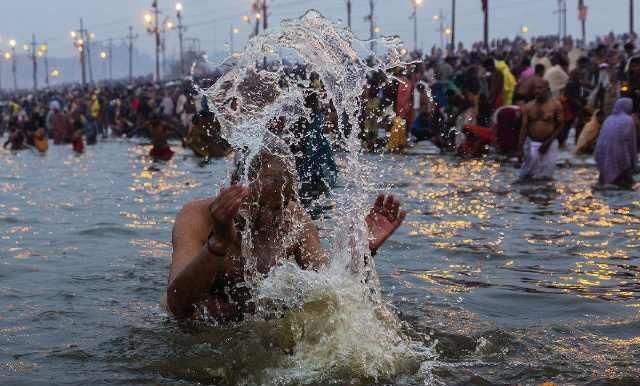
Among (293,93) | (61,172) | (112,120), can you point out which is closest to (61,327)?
(293,93)

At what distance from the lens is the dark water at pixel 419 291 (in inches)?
171

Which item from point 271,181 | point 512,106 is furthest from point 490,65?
point 271,181

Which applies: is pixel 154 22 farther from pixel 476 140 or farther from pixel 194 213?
pixel 194 213

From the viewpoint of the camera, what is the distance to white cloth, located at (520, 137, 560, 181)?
13469mm

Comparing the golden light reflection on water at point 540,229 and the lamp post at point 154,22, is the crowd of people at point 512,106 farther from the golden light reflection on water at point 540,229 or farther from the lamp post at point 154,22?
the lamp post at point 154,22

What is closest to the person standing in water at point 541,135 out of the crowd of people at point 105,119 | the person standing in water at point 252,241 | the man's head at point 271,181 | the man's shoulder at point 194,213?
the person standing in water at point 252,241

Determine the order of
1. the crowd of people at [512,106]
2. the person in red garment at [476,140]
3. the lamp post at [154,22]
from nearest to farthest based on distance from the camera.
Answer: the crowd of people at [512,106], the person in red garment at [476,140], the lamp post at [154,22]

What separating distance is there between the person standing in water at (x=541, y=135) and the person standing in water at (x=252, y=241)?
8969 mm

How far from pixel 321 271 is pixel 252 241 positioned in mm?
402

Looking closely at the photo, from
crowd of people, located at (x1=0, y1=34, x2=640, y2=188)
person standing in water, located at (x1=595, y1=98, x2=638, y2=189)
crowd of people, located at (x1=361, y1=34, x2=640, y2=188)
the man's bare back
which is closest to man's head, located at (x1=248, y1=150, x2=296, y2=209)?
crowd of people, located at (x1=0, y1=34, x2=640, y2=188)

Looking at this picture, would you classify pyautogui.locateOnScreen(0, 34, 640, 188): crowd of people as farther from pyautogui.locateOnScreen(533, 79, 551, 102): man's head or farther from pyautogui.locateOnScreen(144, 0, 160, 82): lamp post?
pyautogui.locateOnScreen(144, 0, 160, 82): lamp post

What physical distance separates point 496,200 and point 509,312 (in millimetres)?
6022

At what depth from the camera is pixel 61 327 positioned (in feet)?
17.4

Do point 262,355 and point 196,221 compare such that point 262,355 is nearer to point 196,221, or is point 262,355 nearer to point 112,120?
point 196,221
